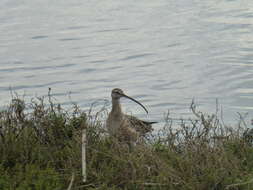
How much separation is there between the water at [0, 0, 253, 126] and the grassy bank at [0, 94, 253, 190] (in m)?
4.82

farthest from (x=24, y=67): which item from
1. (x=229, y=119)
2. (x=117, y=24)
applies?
(x=229, y=119)

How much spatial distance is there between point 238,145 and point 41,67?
995cm

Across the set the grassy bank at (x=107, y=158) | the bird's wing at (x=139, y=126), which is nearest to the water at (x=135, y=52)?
the bird's wing at (x=139, y=126)

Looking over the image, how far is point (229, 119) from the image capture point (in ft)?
43.0

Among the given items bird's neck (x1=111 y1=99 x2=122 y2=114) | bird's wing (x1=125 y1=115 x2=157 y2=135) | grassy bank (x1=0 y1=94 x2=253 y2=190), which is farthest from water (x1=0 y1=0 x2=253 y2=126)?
grassy bank (x1=0 y1=94 x2=253 y2=190)

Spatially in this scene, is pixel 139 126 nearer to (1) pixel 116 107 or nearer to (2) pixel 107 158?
(1) pixel 116 107

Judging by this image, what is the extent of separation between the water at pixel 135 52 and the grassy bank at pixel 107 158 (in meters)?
4.82

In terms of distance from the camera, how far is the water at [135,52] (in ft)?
49.4

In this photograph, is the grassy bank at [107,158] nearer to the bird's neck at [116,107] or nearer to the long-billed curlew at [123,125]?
the long-billed curlew at [123,125]

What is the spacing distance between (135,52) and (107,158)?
11010 mm

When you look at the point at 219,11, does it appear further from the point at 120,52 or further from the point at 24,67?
the point at 24,67

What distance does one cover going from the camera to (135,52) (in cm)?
1875

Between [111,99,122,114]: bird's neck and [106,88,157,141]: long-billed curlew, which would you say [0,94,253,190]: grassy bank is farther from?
[111,99,122,114]: bird's neck

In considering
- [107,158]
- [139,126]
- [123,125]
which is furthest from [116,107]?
[107,158]
